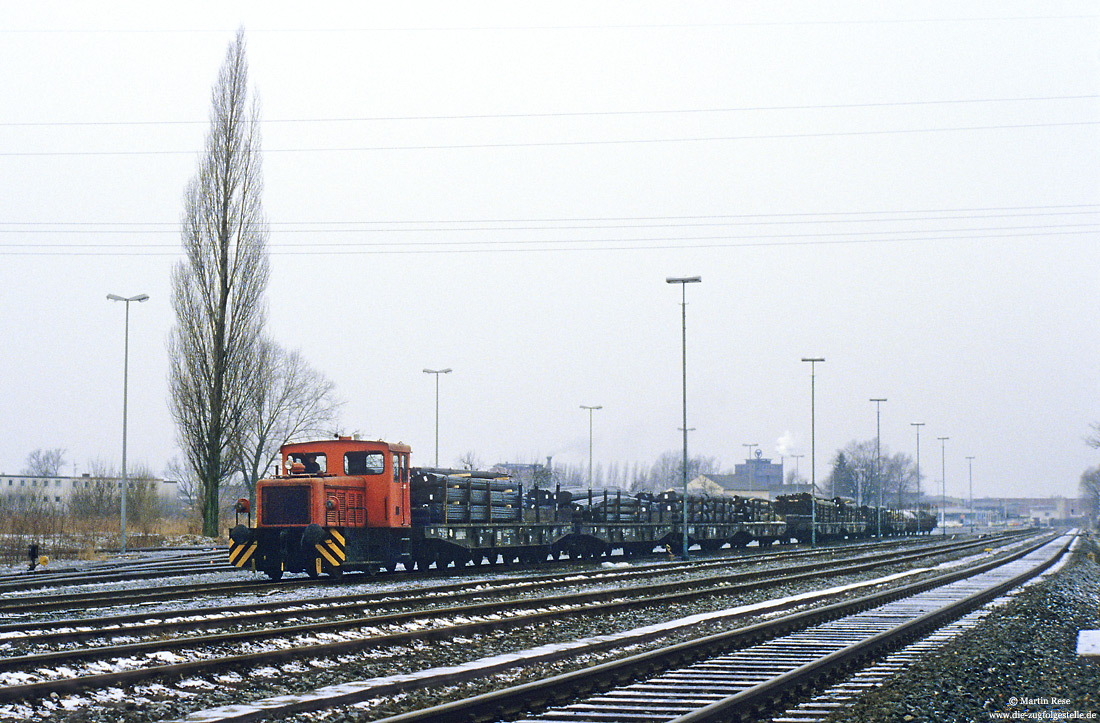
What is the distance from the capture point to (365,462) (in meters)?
→ 24.3

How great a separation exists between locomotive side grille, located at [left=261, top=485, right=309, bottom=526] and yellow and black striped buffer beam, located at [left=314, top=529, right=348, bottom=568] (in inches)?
24.3

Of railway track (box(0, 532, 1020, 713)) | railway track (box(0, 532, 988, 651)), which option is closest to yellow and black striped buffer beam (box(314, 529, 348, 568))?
railway track (box(0, 532, 988, 651))

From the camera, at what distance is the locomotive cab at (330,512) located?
2253 centimetres

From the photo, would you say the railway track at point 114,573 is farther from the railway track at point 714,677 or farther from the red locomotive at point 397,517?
the railway track at point 714,677

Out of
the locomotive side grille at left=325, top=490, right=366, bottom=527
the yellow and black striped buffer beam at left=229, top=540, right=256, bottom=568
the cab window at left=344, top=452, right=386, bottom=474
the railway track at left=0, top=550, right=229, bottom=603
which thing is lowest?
the railway track at left=0, top=550, right=229, bottom=603

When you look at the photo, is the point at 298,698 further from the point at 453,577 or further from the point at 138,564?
the point at 138,564

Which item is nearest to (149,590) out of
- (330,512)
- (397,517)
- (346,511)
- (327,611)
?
(330,512)

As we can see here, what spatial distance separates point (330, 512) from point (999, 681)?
15266mm

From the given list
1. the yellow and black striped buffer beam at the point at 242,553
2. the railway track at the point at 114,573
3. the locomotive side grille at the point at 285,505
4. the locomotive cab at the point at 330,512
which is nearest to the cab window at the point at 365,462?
the locomotive cab at the point at 330,512

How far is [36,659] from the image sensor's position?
34.3ft

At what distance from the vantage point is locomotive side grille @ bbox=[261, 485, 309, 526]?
22688mm

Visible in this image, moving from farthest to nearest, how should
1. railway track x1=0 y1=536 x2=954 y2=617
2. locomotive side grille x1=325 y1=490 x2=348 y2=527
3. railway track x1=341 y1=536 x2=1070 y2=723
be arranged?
locomotive side grille x1=325 y1=490 x2=348 y2=527, railway track x1=0 y1=536 x2=954 y2=617, railway track x1=341 y1=536 x2=1070 y2=723

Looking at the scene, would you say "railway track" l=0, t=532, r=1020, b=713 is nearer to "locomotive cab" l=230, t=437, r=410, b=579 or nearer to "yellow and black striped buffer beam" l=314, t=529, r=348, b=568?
"yellow and black striped buffer beam" l=314, t=529, r=348, b=568

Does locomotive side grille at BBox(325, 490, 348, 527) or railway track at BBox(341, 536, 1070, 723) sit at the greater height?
locomotive side grille at BBox(325, 490, 348, 527)
